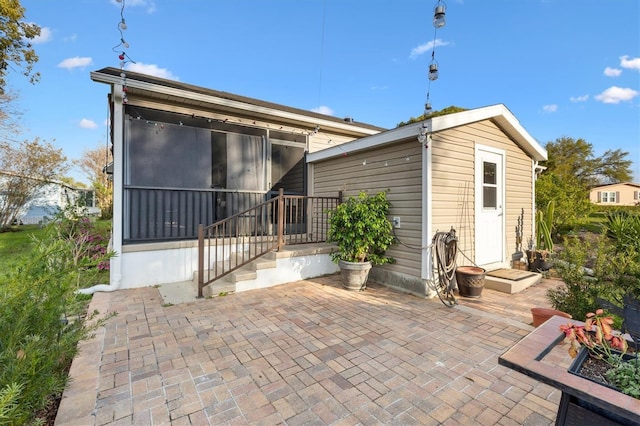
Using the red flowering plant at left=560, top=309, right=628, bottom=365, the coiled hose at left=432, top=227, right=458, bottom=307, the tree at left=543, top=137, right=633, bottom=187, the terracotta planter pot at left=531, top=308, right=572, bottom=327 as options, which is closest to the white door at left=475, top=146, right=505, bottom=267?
the coiled hose at left=432, top=227, right=458, bottom=307

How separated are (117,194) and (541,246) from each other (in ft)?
30.1

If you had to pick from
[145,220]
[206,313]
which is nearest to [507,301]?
[206,313]

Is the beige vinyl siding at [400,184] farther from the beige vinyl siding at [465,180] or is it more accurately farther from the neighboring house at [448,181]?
the beige vinyl siding at [465,180]

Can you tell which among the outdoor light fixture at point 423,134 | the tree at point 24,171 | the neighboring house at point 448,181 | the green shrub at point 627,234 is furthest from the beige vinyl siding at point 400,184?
the tree at point 24,171

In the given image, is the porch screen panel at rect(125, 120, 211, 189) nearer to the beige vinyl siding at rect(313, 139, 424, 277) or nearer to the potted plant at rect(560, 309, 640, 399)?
the beige vinyl siding at rect(313, 139, 424, 277)

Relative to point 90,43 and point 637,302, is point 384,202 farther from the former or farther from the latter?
point 90,43

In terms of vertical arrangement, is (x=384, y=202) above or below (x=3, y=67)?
below

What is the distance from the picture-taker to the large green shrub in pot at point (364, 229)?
15.6ft

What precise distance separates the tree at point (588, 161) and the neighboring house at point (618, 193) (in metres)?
0.75

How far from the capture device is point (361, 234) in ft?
15.6

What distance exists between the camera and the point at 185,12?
250 inches

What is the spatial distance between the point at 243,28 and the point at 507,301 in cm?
955

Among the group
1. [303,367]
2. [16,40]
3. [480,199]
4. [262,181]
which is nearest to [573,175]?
[480,199]

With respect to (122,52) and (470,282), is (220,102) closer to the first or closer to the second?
(122,52)
